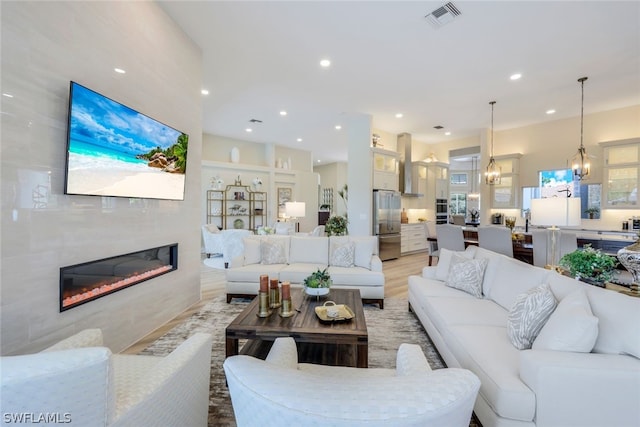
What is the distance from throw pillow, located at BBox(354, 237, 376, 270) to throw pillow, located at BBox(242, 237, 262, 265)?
1511 mm

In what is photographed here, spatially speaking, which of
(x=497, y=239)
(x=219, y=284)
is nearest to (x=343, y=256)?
(x=219, y=284)

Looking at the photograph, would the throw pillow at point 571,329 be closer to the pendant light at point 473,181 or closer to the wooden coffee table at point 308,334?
the wooden coffee table at point 308,334

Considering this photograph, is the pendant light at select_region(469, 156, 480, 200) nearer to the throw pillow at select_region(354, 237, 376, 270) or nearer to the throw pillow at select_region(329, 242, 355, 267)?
the throw pillow at select_region(354, 237, 376, 270)

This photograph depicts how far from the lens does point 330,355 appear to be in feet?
7.28

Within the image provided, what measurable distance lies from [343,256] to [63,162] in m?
3.19

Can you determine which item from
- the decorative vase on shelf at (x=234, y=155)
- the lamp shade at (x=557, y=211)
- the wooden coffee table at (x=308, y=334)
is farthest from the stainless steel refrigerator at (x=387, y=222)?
the decorative vase on shelf at (x=234, y=155)

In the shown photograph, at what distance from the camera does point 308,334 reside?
1.96m

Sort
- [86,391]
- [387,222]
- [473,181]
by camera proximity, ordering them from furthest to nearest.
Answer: [473,181]
[387,222]
[86,391]

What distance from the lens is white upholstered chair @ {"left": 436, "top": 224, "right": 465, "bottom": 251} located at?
4.56 meters

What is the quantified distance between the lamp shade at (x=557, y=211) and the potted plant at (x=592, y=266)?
0.74 meters

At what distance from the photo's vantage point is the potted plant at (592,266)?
6.45 ft

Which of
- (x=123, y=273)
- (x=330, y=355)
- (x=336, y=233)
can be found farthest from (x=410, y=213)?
(x=123, y=273)

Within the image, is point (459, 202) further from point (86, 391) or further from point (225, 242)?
point (86, 391)

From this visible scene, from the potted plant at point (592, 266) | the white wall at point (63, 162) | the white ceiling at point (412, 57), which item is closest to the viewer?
the white wall at point (63, 162)
